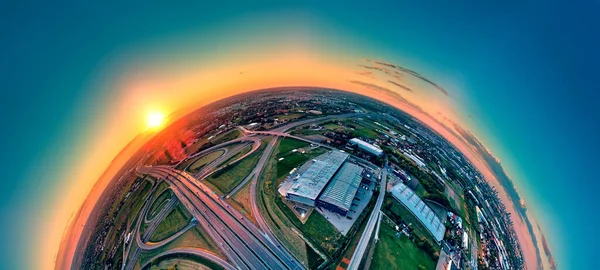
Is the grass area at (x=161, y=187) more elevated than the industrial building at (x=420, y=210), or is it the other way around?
the industrial building at (x=420, y=210)

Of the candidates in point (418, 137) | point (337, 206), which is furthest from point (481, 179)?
point (337, 206)

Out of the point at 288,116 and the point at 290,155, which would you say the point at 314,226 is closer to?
the point at 290,155

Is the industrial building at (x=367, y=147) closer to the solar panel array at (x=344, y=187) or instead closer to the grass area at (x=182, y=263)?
the solar panel array at (x=344, y=187)

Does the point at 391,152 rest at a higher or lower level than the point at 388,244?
higher

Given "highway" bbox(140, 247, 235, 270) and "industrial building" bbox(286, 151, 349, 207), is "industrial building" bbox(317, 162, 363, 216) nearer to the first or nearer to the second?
"industrial building" bbox(286, 151, 349, 207)

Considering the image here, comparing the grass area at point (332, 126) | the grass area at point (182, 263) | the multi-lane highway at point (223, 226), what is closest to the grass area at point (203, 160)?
the multi-lane highway at point (223, 226)

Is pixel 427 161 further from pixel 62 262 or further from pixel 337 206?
pixel 62 262
